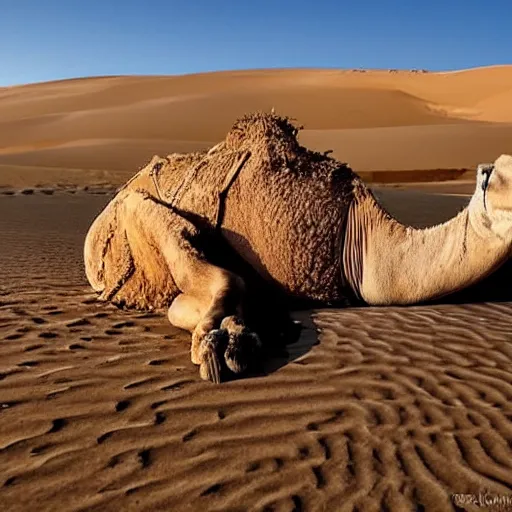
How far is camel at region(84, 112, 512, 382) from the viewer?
5.14 meters

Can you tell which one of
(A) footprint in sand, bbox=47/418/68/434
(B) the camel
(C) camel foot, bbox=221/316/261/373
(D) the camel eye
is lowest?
(A) footprint in sand, bbox=47/418/68/434

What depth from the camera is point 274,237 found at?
18.4 feet

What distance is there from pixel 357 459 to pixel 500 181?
2.15 metres

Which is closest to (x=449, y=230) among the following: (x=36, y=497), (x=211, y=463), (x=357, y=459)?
(x=357, y=459)

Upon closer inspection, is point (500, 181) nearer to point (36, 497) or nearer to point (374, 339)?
point (374, 339)

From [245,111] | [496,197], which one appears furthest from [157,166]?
[245,111]

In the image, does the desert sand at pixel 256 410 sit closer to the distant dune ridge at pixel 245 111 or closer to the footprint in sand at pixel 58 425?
the footprint in sand at pixel 58 425

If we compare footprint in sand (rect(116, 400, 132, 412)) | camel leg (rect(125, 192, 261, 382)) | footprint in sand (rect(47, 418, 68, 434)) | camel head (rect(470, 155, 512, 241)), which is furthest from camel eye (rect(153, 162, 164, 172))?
footprint in sand (rect(47, 418, 68, 434))

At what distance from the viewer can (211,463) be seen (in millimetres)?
3314

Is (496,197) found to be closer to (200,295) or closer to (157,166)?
(200,295)

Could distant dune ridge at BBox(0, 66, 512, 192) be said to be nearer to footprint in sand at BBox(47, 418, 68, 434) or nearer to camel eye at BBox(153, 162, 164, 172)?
camel eye at BBox(153, 162, 164, 172)

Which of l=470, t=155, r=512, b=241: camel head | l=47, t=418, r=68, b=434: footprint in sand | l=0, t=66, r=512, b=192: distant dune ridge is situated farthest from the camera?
l=0, t=66, r=512, b=192: distant dune ridge

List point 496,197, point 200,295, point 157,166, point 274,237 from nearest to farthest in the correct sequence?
point 496,197 < point 200,295 < point 274,237 < point 157,166

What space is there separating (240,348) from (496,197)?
187 centimetres
